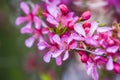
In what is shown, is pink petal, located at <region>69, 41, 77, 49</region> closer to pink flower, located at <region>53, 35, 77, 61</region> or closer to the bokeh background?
pink flower, located at <region>53, 35, 77, 61</region>

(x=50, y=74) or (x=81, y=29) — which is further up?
(x=81, y=29)

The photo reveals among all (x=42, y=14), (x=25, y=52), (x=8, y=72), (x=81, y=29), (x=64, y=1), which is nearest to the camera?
(x=81, y=29)

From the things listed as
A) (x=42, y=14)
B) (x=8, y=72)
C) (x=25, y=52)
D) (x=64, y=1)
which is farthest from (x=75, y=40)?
(x=8, y=72)

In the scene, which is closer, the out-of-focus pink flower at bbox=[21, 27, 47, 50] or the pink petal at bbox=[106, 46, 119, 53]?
the pink petal at bbox=[106, 46, 119, 53]

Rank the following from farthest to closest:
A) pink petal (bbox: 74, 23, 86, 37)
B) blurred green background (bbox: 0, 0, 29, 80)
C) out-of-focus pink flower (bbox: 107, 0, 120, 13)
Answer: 1. blurred green background (bbox: 0, 0, 29, 80)
2. out-of-focus pink flower (bbox: 107, 0, 120, 13)
3. pink petal (bbox: 74, 23, 86, 37)

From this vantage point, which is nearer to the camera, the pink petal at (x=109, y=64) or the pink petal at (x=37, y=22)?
the pink petal at (x=109, y=64)

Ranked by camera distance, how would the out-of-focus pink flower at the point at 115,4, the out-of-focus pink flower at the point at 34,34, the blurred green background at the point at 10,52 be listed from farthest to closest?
the blurred green background at the point at 10,52 < the out-of-focus pink flower at the point at 115,4 < the out-of-focus pink flower at the point at 34,34

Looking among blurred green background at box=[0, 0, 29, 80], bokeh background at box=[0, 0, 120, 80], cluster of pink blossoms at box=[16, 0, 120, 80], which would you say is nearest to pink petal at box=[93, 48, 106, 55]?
cluster of pink blossoms at box=[16, 0, 120, 80]

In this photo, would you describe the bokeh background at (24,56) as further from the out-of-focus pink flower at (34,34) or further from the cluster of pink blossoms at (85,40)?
the cluster of pink blossoms at (85,40)

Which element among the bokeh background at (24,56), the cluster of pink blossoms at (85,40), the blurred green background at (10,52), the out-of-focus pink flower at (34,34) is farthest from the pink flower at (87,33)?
the blurred green background at (10,52)

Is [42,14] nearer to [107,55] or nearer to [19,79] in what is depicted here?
[107,55]

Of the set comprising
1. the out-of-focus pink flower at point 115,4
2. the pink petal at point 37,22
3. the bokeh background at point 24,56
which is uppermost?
the out-of-focus pink flower at point 115,4
